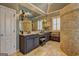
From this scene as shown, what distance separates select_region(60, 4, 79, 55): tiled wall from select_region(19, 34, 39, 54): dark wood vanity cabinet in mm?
501

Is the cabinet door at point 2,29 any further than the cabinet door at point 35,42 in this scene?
No

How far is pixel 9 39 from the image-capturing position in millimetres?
1896

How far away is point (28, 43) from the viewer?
1.94 meters

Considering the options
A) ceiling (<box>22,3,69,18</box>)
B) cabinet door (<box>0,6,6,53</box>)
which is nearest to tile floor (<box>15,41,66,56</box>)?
cabinet door (<box>0,6,6,53</box>)

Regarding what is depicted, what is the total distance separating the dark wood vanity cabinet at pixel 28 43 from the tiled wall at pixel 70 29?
50 centimetres

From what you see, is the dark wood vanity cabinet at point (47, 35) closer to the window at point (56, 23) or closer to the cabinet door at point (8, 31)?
the window at point (56, 23)

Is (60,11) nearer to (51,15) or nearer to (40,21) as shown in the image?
(51,15)

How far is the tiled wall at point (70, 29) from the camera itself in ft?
6.21

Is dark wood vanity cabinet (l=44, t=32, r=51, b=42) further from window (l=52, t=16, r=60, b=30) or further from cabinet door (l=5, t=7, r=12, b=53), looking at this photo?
cabinet door (l=5, t=7, r=12, b=53)

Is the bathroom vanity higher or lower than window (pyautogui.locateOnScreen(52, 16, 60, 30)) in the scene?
lower

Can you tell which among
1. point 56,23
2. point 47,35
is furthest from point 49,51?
point 56,23

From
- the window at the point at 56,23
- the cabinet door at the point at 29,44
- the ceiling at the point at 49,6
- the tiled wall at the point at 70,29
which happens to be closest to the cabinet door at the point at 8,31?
the cabinet door at the point at 29,44

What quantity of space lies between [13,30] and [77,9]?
4.09 feet

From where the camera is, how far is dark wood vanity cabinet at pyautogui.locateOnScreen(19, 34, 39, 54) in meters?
1.89
